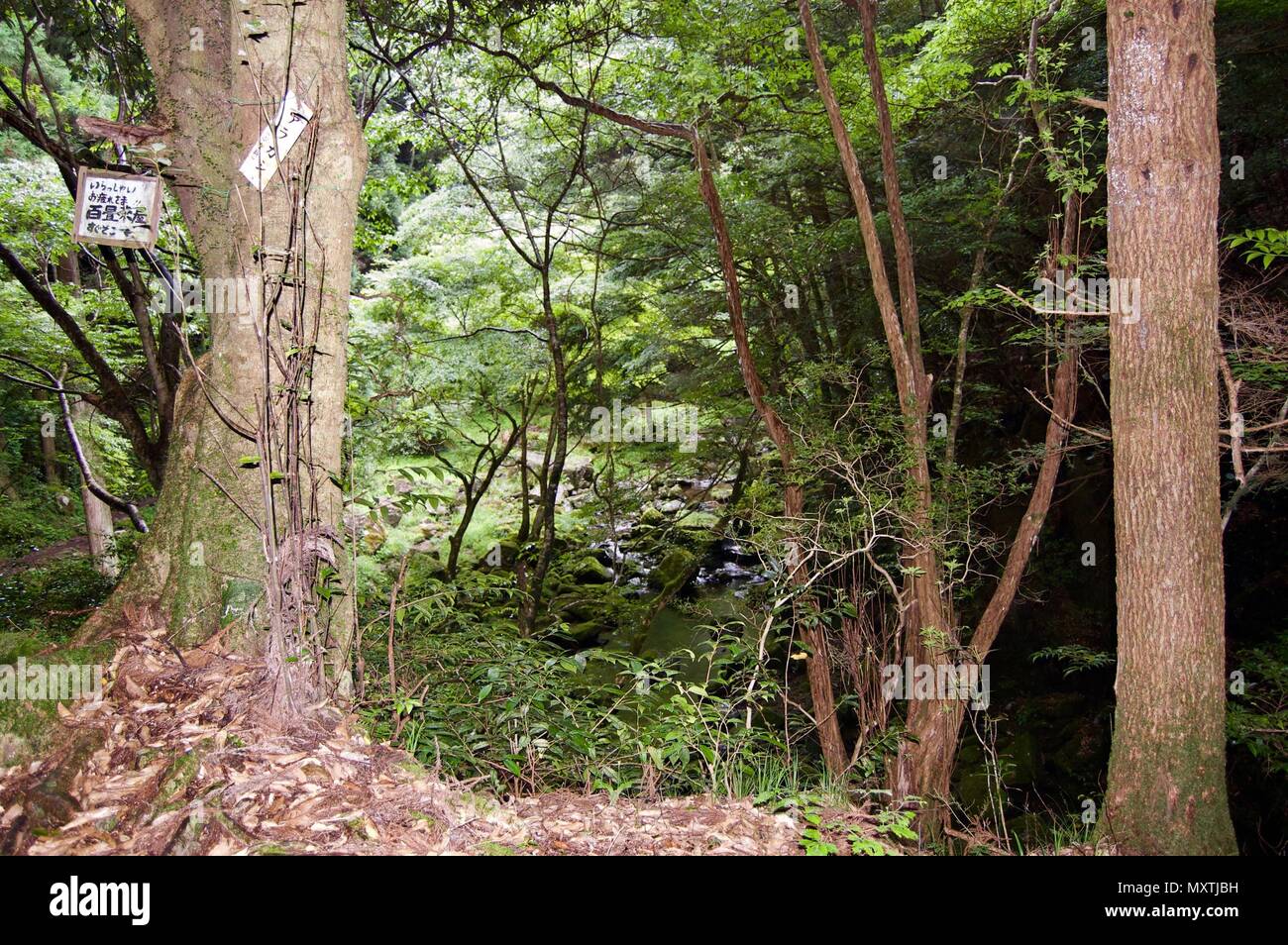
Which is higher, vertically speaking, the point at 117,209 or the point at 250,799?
the point at 117,209

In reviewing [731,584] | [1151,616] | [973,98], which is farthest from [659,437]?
[1151,616]

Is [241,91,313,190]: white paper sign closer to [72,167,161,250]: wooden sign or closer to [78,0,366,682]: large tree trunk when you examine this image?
[78,0,366,682]: large tree trunk

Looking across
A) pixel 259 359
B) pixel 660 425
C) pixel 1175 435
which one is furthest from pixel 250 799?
pixel 660 425

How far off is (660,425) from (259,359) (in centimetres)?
855

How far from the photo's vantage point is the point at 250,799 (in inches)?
93.4

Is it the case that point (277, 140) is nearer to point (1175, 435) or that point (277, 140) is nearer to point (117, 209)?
point (117, 209)

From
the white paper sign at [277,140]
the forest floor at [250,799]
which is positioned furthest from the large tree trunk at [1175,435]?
the white paper sign at [277,140]

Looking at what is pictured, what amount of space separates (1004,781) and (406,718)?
21.3 ft

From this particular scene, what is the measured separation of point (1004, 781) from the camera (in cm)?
746

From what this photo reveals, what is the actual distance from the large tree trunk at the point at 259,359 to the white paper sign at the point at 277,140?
4 centimetres

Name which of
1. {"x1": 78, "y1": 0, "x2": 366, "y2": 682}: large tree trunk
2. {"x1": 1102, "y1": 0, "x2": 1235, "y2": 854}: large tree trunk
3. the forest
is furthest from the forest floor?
{"x1": 1102, "y1": 0, "x2": 1235, "y2": 854}: large tree trunk

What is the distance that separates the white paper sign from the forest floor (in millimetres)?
1910

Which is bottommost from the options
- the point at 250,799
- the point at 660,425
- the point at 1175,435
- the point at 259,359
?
the point at 250,799

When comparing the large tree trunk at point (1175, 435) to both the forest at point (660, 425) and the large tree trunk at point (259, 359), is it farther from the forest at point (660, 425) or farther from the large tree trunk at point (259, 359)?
the large tree trunk at point (259, 359)
